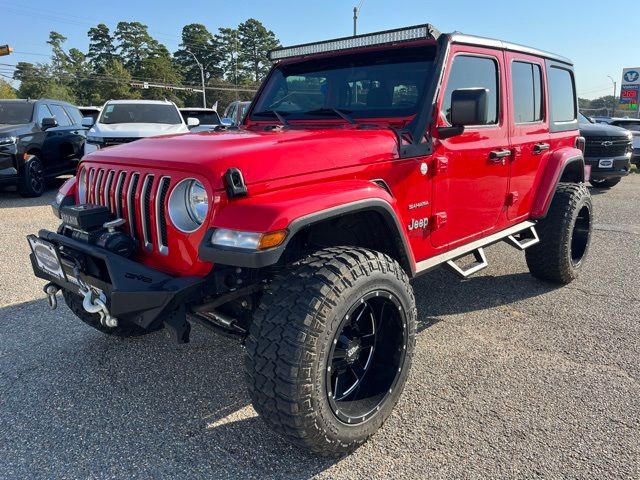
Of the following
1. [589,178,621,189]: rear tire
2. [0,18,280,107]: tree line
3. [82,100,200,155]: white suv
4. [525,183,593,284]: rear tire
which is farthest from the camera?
[0,18,280,107]: tree line

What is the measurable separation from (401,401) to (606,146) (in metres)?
9.26

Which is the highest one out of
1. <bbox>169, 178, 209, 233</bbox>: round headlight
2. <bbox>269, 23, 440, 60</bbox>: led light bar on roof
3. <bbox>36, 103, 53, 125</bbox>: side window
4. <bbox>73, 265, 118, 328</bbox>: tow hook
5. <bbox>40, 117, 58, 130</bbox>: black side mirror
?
<bbox>36, 103, 53, 125</bbox>: side window

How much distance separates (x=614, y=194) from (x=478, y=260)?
8.63 m

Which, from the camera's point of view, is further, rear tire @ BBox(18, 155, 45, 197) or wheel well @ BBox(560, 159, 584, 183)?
rear tire @ BBox(18, 155, 45, 197)

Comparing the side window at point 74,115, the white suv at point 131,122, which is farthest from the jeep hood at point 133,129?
the side window at point 74,115

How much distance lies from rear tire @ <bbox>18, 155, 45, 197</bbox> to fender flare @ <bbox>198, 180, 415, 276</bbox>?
8.42 metres

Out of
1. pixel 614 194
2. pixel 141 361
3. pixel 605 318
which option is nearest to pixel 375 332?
pixel 141 361

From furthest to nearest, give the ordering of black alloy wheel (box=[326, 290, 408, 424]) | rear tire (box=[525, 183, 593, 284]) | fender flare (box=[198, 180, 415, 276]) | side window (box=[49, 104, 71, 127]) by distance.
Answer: side window (box=[49, 104, 71, 127]), rear tire (box=[525, 183, 593, 284]), black alloy wheel (box=[326, 290, 408, 424]), fender flare (box=[198, 180, 415, 276])

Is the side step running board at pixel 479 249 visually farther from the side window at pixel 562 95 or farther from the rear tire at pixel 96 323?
the rear tire at pixel 96 323

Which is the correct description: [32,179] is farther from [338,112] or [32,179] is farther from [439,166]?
[439,166]

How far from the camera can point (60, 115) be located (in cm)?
1051

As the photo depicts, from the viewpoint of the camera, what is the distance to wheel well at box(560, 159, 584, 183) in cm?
479

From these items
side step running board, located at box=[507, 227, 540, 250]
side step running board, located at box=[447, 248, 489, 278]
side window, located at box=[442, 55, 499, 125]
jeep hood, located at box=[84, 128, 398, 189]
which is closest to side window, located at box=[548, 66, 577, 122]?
side step running board, located at box=[507, 227, 540, 250]

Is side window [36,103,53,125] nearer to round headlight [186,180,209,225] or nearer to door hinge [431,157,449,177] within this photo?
round headlight [186,180,209,225]
